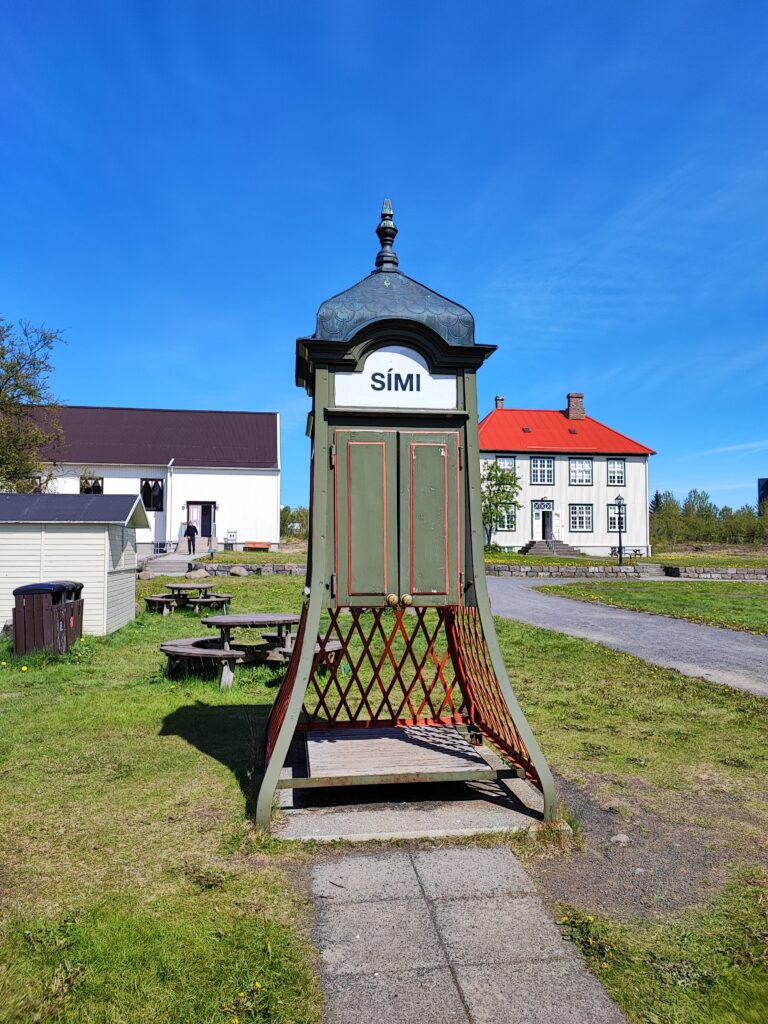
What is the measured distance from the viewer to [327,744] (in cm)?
548

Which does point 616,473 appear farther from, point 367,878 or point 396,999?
point 396,999

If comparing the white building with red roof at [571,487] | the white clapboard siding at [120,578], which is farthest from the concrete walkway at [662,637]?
the white building with red roof at [571,487]

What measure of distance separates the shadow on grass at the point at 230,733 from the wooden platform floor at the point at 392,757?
0.48 metres

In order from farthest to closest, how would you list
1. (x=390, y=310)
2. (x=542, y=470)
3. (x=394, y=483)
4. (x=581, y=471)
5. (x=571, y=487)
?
(x=581, y=471) → (x=571, y=487) → (x=542, y=470) → (x=390, y=310) → (x=394, y=483)

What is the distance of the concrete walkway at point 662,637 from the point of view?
995 centimetres

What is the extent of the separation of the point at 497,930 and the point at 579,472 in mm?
45257

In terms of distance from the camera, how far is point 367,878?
3748 mm

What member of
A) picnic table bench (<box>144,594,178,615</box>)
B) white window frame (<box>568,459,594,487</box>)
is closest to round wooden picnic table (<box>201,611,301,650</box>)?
picnic table bench (<box>144,594,178,615</box>)

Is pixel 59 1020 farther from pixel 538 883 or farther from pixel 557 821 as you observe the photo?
pixel 557 821

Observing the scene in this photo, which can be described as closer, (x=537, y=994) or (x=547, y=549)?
(x=537, y=994)

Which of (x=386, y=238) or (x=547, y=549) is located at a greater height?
(x=386, y=238)

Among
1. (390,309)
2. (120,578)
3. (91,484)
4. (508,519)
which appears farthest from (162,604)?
(508,519)

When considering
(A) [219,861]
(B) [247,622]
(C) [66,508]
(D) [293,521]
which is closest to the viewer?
(A) [219,861]

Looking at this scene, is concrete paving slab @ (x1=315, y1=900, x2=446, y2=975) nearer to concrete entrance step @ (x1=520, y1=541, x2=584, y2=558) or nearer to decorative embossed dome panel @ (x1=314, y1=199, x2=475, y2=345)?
decorative embossed dome panel @ (x1=314, y1=199, x2=475, y2=345)
